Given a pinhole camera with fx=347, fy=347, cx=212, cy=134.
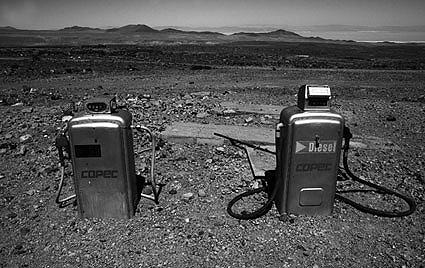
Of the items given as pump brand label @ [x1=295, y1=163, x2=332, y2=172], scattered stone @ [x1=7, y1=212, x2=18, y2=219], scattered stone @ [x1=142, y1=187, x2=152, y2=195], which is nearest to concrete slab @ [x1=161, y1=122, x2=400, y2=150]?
scattered stone @ [x1=142, y1=187, x2=152, y2=195]

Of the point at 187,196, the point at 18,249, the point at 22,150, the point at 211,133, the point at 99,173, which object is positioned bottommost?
the point at 18,249

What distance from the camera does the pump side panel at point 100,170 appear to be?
3.23 m

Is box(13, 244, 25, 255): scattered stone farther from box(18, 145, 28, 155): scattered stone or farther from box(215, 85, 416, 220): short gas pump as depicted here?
box(18, 145, 28, 155): scattered stone

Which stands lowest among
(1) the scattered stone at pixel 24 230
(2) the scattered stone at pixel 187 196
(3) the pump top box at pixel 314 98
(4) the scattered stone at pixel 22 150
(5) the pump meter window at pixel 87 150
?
(1) the scattered stone at pixel 24 230

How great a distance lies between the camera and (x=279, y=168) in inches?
141

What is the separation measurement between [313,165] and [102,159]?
204 centimetres

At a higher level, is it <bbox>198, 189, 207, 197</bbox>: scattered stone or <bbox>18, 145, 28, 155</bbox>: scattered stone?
<bbox>18, 145, 28, 155</bbox>: scattered stone

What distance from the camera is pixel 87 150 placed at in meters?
3.30

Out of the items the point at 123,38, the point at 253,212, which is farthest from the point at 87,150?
the point at 123,38

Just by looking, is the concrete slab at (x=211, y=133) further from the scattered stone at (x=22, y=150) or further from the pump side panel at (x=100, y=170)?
the pump side panel at (x=100, y=170)

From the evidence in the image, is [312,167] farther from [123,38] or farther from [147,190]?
[123,38]

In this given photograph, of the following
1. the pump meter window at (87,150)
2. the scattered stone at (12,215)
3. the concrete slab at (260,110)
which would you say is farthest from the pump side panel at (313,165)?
the concrete slab at (260,110)

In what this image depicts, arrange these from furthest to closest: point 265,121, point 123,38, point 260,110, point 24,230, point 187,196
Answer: point 123,38, point 260,110, point 265,121, point 187,196, point 24,230

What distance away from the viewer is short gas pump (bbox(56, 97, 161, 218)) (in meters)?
3.23
